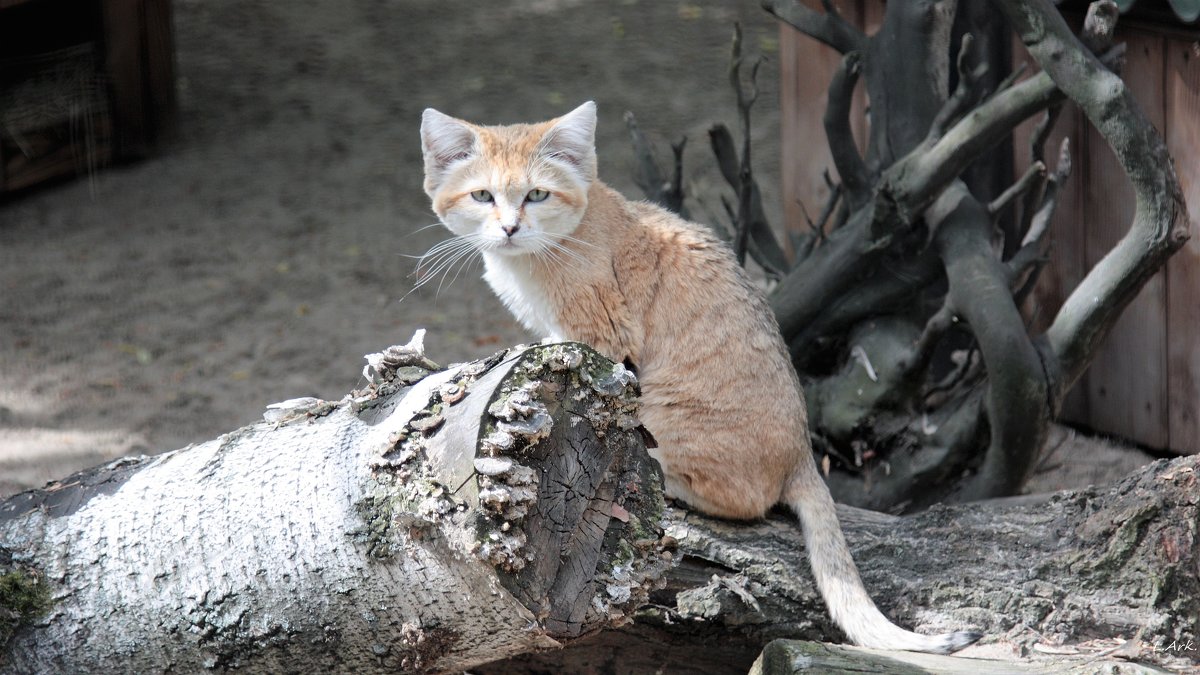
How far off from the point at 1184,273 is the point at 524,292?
2506 millimetres

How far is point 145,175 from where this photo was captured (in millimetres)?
7383

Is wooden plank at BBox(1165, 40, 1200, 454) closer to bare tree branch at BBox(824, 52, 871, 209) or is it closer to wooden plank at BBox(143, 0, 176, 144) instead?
bare tree branch at BBox(824, 52, 871, 209)

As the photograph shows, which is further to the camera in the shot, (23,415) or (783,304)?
(23,415)

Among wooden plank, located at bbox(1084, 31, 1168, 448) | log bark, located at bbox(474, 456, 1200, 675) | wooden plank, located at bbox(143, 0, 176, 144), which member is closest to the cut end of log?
log bark, located at bbox(474, 456, 1200, 675)

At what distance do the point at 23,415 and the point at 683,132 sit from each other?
14.3ft

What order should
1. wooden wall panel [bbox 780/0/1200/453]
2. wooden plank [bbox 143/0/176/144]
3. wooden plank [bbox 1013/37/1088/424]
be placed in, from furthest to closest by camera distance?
wooden plank [bbox 143/0/176/144], wooden plank [bbox 1013/37/1088/424], wooden wall panel [bbox 780/0/1200/453]

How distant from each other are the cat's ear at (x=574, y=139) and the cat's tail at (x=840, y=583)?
1086mm

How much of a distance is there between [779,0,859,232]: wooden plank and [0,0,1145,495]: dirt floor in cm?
51

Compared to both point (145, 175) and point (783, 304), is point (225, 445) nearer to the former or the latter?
point (783, 304)

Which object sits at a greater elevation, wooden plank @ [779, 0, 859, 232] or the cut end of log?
wooden plank @ [779, 0, 859, 232]

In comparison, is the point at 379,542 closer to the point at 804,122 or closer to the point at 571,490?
the point at 571,490

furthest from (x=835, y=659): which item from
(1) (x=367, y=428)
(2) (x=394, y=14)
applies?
(2) (x=394, y=14)

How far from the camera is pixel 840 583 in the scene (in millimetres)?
2789

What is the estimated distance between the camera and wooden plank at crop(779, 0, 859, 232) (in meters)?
5.42
